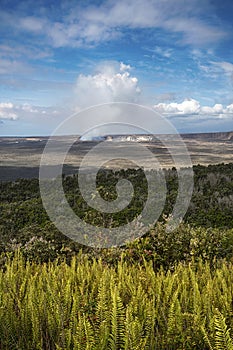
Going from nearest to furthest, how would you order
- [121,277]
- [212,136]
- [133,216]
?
1. [121,277]
2. [133,216]
3. [212,136]

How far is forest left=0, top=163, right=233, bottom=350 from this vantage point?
2.54 meters

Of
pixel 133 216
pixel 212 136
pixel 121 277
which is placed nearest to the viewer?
pixel 121 277

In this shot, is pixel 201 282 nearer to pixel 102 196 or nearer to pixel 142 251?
pixel 142 251

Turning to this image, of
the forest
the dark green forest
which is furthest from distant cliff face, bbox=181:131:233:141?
the forest

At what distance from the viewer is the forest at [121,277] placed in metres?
2.54

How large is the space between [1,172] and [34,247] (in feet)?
118

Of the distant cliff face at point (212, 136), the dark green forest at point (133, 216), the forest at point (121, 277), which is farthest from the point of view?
the distant cliff face at point (212, 136)

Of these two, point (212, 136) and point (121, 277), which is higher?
point (212, 136)

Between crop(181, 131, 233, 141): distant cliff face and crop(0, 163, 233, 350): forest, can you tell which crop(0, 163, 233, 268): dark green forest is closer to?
crop(0, 163, 233, 350): forest

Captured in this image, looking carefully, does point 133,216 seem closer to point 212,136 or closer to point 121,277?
point 121,277

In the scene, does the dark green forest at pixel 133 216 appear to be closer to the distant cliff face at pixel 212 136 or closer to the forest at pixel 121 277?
the forest at pixel 121 277

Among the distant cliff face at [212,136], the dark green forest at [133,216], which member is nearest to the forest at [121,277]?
the dark green forest at [133,216]

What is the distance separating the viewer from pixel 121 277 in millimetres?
3990

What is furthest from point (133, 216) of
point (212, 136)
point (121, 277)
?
point (212, 136)
